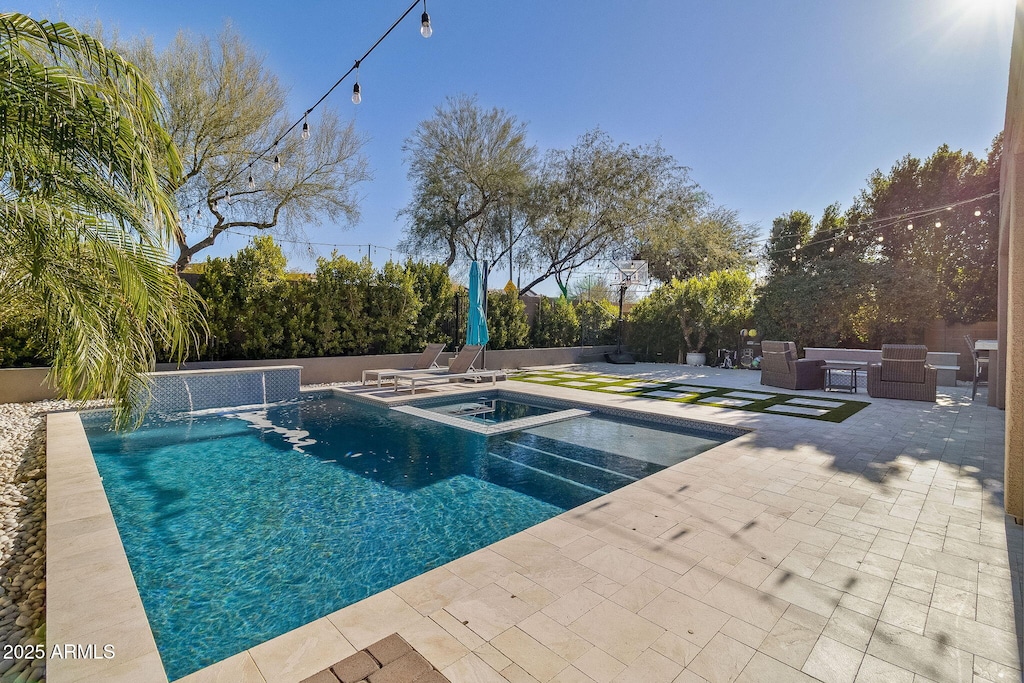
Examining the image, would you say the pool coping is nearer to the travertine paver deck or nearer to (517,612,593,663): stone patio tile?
the travertine paver deck

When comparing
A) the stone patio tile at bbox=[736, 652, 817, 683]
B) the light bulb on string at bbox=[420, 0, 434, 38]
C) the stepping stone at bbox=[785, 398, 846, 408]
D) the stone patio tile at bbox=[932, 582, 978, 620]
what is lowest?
the stone patio tile at bbox=[932, 582, 978, 620]

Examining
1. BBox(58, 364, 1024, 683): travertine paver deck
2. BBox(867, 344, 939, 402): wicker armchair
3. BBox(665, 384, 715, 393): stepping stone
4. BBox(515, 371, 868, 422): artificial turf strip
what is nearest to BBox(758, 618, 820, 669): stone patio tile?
BBox(58, 364, 1024, 683): travertine paver deck

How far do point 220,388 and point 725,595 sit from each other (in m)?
9.02

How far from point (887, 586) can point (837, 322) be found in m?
15.0

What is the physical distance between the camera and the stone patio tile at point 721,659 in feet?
5.84

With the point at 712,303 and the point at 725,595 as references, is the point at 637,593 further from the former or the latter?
the point at 712,303

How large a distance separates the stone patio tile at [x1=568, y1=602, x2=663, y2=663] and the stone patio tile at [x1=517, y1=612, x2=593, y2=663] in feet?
0.14

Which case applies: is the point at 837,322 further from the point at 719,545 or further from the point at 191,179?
the point at 191,179

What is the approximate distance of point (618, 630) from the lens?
204 cm

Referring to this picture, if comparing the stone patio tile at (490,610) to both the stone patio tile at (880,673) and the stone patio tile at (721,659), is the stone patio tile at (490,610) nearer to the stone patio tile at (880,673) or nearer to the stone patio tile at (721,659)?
the stone patio tile at (721,659)

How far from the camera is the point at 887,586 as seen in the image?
8.07 feet

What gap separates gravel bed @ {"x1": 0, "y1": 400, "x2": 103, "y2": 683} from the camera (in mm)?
2090

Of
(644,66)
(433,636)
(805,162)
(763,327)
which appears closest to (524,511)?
(433,636)

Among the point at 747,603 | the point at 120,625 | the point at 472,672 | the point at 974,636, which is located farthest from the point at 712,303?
the point at 120,625
